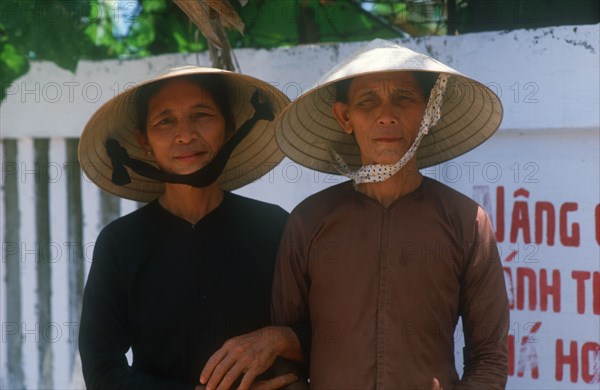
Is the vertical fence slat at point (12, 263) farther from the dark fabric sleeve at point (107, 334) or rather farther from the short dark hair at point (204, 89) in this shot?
the dark fabric sleeve at point (107, 334)

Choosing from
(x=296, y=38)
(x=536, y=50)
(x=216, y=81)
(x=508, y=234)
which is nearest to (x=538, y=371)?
(x=508, y=234)

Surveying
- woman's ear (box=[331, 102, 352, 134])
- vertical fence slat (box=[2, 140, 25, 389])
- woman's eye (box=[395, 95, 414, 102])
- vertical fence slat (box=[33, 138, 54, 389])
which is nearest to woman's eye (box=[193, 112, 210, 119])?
woman's ear (box=[331, 102, 352, 134])

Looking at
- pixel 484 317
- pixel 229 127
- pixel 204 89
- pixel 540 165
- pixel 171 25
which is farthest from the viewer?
pixel 171 25

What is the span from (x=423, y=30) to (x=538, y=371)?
6.86 ft

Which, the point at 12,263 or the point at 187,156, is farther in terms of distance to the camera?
the point at 12,263

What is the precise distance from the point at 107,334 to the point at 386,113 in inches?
46.2

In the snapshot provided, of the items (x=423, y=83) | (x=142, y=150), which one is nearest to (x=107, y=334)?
(x=142, y=150)

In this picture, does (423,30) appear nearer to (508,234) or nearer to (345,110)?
(508,234)

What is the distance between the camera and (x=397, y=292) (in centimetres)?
254

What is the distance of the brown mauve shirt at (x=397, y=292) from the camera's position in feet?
8.17

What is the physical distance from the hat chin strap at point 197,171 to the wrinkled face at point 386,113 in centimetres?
48

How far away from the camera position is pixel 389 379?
8.13ft

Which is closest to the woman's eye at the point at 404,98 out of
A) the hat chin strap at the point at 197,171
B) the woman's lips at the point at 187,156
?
the hat chin strap at the point at 197,171

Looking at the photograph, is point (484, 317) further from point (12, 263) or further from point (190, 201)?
point (12, 263)
